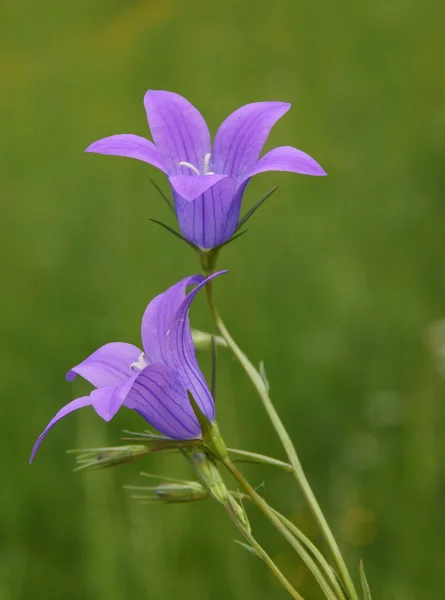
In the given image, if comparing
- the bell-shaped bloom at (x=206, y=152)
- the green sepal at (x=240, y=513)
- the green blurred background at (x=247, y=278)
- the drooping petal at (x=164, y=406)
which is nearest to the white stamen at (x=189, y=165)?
the bell-shaped bloom at (x=206, y=152)

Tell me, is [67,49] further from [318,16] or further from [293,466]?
[293,466]

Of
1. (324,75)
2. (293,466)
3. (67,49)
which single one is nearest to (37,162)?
(67,49)

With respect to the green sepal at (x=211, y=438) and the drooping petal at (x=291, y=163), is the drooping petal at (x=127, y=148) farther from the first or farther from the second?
the green sepal at (x=211, y=438)

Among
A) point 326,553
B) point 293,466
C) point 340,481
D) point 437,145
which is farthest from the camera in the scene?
point 437,145

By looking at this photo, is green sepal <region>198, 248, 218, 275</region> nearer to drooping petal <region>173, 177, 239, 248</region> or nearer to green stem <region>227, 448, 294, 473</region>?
drooping petal <region>173, 177, 239, 248</region>

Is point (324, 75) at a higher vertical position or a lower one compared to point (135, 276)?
higher

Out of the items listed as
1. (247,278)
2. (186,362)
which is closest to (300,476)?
(186,362)

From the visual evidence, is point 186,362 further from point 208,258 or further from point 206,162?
point 206,162
